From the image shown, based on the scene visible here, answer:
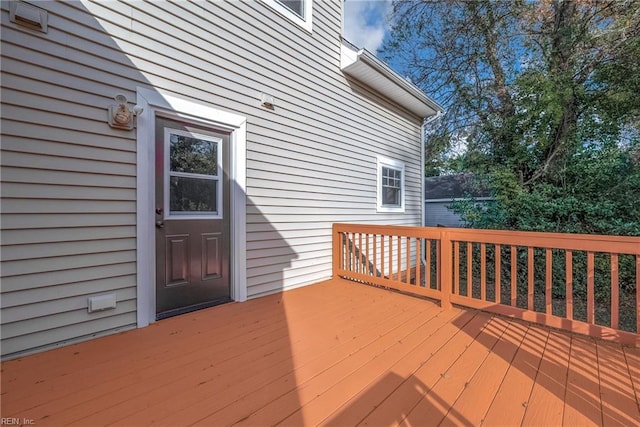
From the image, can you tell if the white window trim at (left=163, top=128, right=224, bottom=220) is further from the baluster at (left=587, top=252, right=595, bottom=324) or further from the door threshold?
the baluster at (left=587, top=252, right=595, bottom=324)

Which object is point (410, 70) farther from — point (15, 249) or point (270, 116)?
point (15, 249)

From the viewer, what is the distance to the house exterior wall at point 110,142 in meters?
1.99

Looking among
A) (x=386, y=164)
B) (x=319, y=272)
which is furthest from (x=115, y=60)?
(x=386, y=164)

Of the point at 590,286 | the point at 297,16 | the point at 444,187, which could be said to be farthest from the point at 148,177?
the point at 444,187

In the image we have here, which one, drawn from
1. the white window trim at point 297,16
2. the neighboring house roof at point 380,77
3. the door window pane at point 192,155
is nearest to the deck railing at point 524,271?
the door window pane at point 192,155

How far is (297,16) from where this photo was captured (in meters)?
3.94

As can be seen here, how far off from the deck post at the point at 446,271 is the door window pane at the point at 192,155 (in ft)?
8.62

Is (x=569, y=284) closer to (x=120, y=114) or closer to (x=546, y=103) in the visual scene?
(x=120, y=114)

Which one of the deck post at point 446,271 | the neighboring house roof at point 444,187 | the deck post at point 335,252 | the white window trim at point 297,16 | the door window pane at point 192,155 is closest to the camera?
the door window pane at point 192,155

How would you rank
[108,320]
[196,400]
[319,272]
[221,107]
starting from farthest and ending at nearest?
1. [319,272]
2. [221,107]
3. [108,320]
4. [196,400]

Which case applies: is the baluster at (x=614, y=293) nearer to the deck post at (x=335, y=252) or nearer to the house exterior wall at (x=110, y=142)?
the deck post at (x=335, y=252)

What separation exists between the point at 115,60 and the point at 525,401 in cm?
373

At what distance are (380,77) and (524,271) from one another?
186 inches

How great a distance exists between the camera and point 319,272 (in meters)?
4.25
